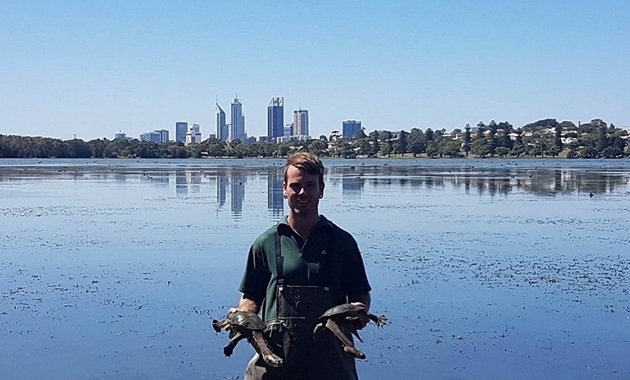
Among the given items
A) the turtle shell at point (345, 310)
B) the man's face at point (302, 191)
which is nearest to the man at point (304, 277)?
the man's face at point (302, 191)

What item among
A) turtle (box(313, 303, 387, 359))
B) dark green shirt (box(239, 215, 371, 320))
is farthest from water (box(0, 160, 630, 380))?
turtle (box(313, 303, 387, 359))

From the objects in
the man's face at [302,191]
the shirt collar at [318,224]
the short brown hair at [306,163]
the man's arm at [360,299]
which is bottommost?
the man's arm at [360,299]

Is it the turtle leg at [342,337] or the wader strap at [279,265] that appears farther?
the wader strap at [279,265]

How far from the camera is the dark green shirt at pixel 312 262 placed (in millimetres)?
5055

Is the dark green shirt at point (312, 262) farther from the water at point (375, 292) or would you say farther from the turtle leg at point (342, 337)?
the water at point (375, 292)

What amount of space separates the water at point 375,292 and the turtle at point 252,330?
6.81 metres

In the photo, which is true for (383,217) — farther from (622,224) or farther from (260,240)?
(260,240)

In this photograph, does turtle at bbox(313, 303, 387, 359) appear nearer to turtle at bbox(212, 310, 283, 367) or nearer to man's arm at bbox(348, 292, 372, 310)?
man's arm at bbox(348, 292, 372, 310)

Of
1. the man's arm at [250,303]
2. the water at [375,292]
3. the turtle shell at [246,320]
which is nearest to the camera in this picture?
the turtle shell at [246,320]

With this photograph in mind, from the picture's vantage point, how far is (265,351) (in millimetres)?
4891

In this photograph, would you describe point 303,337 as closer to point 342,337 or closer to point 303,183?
point 342,337

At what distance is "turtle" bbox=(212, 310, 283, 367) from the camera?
15.9ft

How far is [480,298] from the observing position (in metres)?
16.5

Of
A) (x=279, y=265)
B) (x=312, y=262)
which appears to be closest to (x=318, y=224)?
(x=312, y=262)
